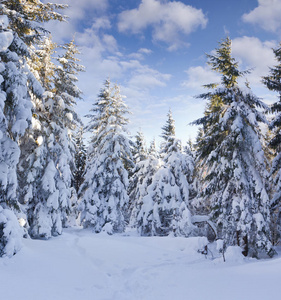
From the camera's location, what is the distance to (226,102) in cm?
1391

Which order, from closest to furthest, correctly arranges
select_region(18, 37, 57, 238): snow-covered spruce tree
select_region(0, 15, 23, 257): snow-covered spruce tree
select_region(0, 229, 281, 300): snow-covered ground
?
select_region(0, 229, 281, 300): snow-covered ground, select_region(0, 15, 23, 257): snow-covered spruce tree, select_region(18, 37, 57, 238): snow-covered spruce tree

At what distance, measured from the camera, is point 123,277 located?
7266mm

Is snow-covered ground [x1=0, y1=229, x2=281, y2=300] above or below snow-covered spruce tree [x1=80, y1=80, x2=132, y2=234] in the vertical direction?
below

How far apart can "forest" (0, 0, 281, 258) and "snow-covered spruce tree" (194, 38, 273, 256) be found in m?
0.06

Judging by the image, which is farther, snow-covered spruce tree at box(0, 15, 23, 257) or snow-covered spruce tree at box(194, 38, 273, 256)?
snow-covered spruce tree at box(194, 38, 273, 256)

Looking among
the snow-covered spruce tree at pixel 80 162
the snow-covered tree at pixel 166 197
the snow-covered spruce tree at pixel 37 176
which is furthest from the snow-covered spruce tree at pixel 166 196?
the snow-covered spruce tree at pixel 80 162

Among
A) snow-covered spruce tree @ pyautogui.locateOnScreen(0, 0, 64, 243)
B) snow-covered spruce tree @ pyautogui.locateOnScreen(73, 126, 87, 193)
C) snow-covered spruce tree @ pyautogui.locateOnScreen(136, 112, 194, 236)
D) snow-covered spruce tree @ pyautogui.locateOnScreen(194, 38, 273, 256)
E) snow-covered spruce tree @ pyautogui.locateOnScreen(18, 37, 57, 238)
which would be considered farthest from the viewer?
snow-covered spruce tree @ pyautogui.locateOnScreen(73, 126, 87, 193)

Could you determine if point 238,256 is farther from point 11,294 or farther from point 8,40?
point 8,40

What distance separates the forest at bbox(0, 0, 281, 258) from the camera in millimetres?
7660

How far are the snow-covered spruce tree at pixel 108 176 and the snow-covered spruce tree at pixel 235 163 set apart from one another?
8.21 m

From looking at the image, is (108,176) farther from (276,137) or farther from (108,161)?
(276,137)

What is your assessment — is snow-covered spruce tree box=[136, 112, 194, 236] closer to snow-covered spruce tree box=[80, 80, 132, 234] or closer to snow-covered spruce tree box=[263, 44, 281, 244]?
snow-covered spruce tree box=[80, 80, 132, 234]

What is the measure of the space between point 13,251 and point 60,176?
29.5 ft

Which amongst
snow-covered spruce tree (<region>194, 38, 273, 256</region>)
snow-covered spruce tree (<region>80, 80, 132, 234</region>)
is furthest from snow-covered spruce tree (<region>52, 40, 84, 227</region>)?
snow-covered spruce tree (<region>194, 38, 273, 256</region>)
